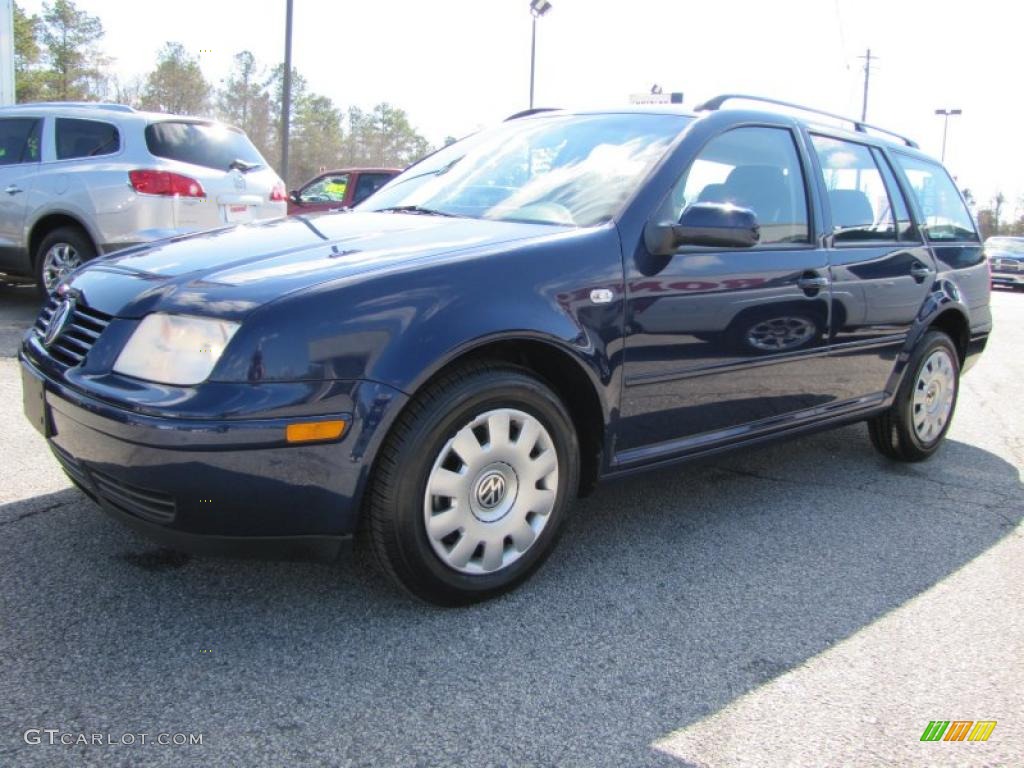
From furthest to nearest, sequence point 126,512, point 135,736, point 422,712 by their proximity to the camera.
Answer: point 126,512
point 422,712
point 135,736

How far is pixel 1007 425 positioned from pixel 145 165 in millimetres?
6733

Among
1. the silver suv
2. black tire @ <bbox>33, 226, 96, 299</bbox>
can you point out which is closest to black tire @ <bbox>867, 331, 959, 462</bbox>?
the silver suv

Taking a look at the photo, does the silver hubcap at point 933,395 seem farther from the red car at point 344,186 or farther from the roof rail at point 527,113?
the red car at point 344,186

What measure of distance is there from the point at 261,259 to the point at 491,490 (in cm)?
97

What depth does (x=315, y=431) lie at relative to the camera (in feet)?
7.47

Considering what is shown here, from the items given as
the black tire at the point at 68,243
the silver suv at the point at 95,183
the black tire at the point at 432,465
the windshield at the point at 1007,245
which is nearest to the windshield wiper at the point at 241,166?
the silver suv at the point at 95,183

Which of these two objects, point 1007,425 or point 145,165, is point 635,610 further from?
point 145,165

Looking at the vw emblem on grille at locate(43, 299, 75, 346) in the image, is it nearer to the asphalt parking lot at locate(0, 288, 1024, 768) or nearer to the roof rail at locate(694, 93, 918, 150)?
the asphalt parking lot at locate(0, 288, 1024, 768)

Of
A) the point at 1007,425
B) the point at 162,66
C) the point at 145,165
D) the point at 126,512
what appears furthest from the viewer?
the point at 162,66

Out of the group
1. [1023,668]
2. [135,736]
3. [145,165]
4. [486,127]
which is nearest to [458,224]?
[486,127]

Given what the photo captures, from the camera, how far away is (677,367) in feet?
10.2

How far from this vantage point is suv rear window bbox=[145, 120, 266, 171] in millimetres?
7367

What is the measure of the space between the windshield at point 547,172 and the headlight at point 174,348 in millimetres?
1232

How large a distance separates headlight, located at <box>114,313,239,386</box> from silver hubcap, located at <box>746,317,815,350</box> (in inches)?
77.8
